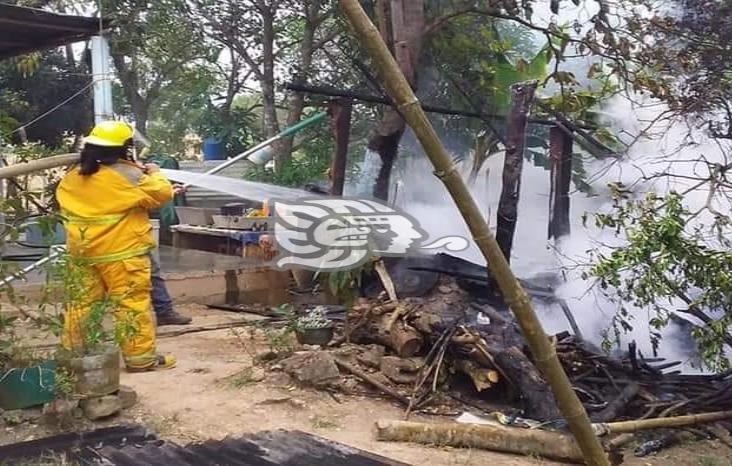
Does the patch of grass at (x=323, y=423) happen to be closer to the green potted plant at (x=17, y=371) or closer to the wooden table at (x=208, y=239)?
the green potted plant at (x=17, y=371)

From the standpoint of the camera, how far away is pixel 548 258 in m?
8.17

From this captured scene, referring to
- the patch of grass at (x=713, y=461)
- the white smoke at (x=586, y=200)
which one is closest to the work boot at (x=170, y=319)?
the white smoke at (x=586, y=200)

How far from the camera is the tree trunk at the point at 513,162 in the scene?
6.39 metres

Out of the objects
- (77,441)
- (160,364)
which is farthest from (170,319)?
(77,441)

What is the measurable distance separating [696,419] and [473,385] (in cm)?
143

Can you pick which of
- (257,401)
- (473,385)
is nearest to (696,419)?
(473,385)

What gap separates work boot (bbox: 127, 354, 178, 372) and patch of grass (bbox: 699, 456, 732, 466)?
348cm

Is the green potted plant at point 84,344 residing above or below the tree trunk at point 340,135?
below

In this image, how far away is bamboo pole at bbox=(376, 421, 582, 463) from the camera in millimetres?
4309

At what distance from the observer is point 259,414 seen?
15.4ft

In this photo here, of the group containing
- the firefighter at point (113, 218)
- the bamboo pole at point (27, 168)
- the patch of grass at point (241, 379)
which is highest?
the bamboo pole at point (27, 168)

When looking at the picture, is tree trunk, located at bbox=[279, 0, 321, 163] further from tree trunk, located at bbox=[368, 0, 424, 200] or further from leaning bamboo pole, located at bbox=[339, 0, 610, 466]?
leaning bamboo pole, located at bbox=[339, 0, 610, 466]

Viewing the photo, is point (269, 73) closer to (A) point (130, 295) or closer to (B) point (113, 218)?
(B) point (113, 218)

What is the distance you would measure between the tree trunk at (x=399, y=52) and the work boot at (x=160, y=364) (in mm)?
3065
